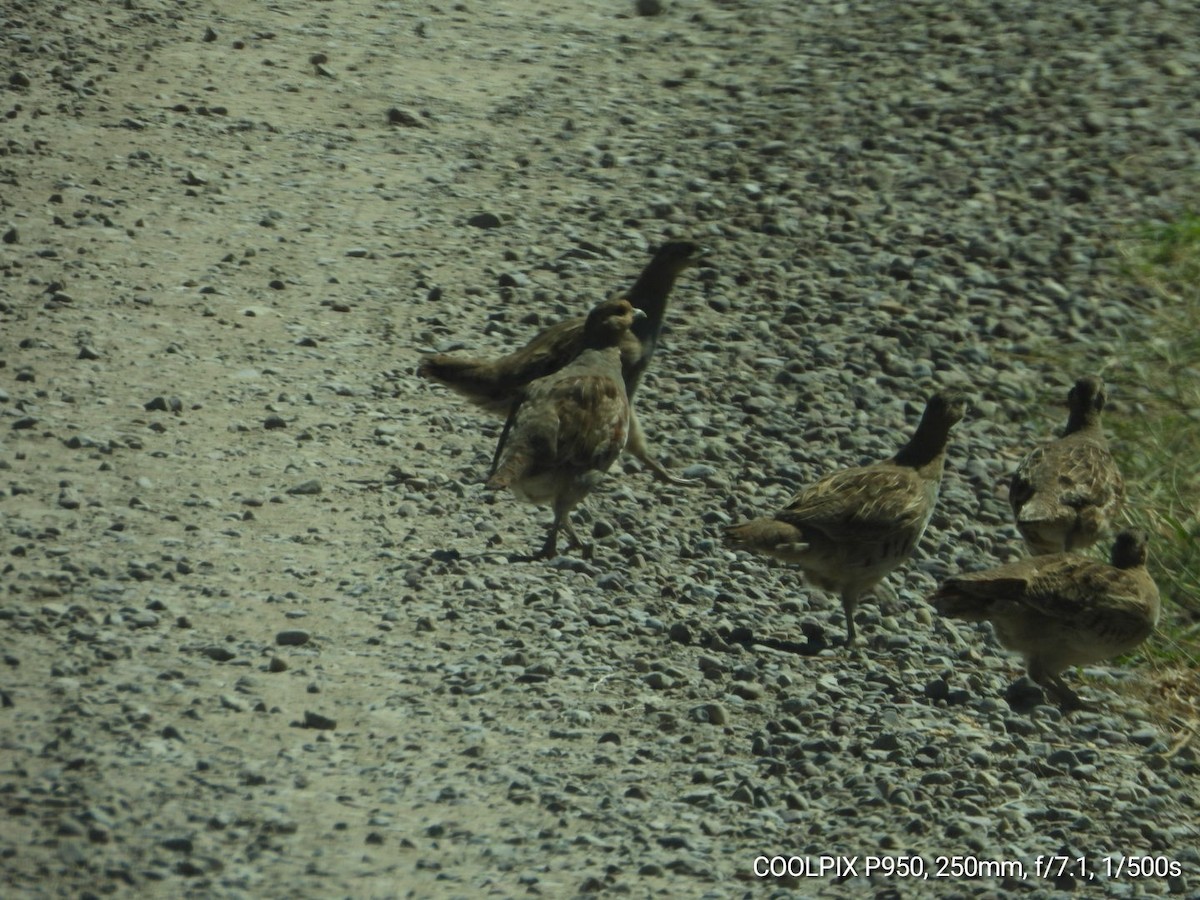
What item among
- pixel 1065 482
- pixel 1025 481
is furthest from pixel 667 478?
pixel 1065 482

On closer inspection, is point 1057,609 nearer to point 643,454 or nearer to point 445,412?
point 643,454

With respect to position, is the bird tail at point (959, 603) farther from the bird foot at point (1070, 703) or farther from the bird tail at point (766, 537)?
the bird tail at point (766, 537)

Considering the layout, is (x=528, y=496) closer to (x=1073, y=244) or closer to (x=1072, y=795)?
(x=1072, y=795)

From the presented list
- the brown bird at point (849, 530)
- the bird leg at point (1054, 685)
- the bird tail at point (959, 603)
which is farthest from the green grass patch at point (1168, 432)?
the brown bird at point (849, 530)

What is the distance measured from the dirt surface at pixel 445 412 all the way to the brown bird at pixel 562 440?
0.29 m

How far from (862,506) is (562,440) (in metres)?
1.38

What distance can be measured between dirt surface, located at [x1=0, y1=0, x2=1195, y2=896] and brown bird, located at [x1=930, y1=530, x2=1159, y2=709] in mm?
308

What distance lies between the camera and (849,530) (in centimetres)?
758

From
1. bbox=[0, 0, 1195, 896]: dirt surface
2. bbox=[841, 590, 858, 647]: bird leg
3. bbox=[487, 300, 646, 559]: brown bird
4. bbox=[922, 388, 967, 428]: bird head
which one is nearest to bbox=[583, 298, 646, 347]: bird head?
bbox=[487, 300, 646, 559]: brown bird

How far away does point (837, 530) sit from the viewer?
758 cm

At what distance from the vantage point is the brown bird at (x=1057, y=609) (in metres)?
7.33

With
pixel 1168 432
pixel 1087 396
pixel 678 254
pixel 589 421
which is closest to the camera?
pixel 589 421

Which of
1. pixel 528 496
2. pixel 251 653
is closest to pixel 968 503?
pixel 528 496

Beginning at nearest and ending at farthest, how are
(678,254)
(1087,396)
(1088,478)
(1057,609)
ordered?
(1057,609), (1088,478), (1087,396), (678,254)
